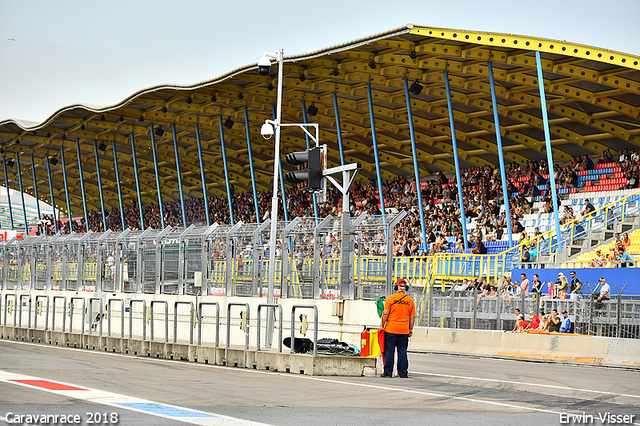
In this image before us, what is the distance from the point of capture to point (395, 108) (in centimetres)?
4456

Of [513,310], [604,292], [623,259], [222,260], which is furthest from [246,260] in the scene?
[623,259]

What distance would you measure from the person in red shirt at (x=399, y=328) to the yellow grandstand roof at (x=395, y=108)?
1571 centimetres

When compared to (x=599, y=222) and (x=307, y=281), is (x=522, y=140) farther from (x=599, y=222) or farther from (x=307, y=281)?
(x=307, y=281)

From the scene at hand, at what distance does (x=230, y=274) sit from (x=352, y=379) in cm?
852

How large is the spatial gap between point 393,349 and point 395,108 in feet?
99.3

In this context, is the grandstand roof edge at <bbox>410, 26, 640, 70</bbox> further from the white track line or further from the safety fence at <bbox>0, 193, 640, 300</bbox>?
the white track line

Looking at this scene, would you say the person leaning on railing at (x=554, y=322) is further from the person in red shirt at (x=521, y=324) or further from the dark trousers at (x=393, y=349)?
the dark trousers at (x=393, y=349)

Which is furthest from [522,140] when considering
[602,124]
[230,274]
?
[230,274]

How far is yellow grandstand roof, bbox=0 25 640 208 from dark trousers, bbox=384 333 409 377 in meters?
16.0

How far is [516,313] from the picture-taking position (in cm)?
2328

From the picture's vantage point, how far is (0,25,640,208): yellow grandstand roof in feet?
105

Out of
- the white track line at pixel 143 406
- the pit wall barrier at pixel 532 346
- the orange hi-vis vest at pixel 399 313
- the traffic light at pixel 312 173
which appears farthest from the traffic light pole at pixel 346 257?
the white track line at pixel 143 406

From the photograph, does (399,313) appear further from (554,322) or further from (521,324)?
(521,324)

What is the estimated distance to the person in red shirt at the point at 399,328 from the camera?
1523cm
